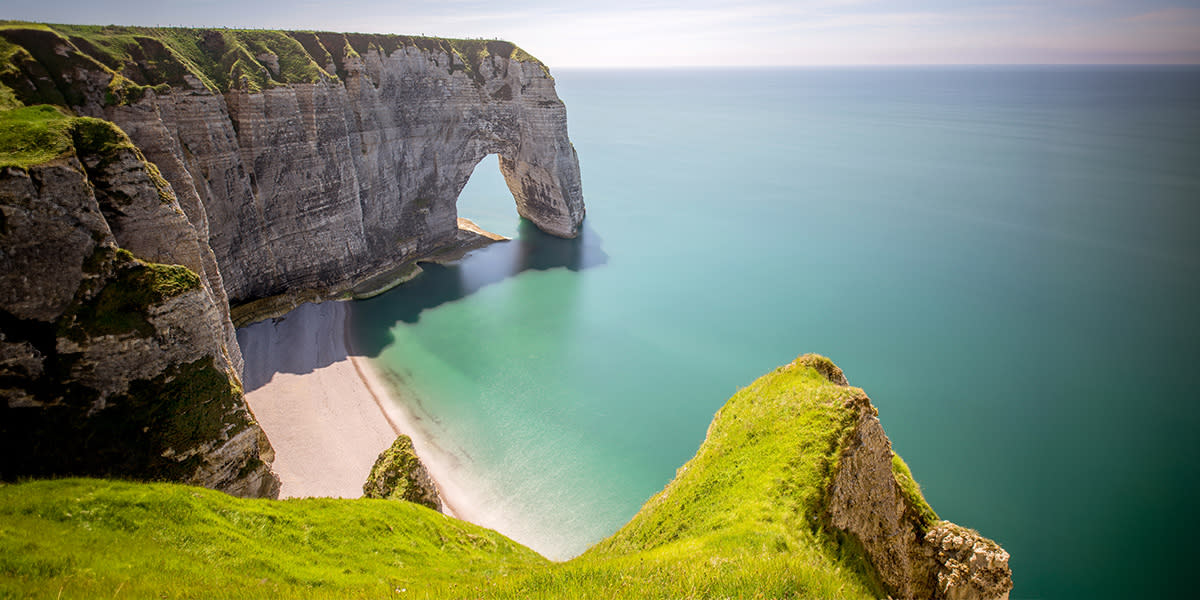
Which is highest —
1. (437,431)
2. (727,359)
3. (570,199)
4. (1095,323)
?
(570,199)

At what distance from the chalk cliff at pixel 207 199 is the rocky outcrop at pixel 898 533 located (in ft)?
49.1

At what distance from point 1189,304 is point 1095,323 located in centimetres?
773

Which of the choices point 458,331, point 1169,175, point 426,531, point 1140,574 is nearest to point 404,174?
point 458,331

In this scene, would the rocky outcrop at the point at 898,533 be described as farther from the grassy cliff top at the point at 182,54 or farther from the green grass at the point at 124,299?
the grassy cliff top at the point at 182,54

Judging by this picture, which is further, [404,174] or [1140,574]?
[404,174]

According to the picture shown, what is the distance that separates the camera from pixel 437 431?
2311cm

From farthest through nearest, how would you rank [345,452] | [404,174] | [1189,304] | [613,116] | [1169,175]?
[613,116]
[1169,175]
[404,174]
[1189,304]
[345,452]

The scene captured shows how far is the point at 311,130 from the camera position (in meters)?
29.3

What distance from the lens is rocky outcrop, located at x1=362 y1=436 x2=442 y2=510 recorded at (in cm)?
1608

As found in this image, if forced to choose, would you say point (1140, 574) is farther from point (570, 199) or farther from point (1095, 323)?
point (570, 199)

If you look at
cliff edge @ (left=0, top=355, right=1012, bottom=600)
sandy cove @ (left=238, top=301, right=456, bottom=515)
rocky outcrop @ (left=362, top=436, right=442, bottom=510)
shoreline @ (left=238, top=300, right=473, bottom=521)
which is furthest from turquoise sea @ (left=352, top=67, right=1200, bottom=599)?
cliff edge @ (left=0, top=355, right=1012, bottom=600)

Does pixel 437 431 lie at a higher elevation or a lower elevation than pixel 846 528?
lower

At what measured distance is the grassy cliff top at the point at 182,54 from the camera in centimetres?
1959

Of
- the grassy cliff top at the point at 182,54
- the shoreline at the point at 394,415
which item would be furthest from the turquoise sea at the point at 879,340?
the grassy cliff top at the point at 182,54
